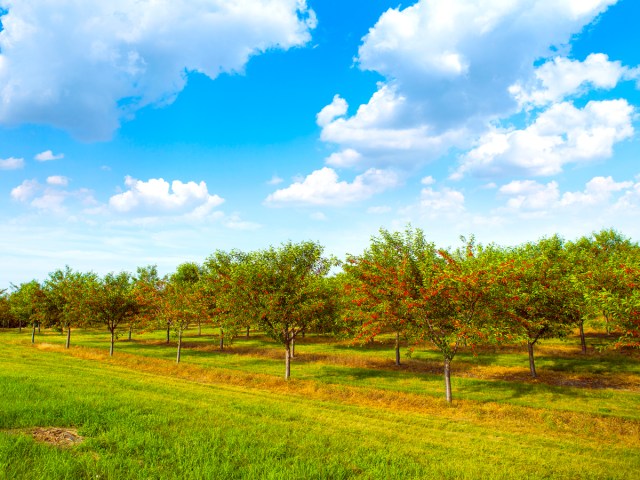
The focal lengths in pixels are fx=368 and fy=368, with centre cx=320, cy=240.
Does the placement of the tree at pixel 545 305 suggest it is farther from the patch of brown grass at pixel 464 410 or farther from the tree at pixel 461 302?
the patch of brown grass at pixel 464 410

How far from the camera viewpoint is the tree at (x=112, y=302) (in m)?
48.6

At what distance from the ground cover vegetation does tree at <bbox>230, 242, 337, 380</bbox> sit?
153mm

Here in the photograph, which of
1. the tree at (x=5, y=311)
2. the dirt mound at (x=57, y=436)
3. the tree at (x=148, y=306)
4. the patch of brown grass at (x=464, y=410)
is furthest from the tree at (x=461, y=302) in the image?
the tree at (x=5, y=311)

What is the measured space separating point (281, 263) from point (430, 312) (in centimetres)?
1443

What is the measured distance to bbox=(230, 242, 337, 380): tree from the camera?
106 feet

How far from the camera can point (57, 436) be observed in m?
9.87

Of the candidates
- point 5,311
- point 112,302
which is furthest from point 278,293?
point 5,311

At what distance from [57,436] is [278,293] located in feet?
73.9

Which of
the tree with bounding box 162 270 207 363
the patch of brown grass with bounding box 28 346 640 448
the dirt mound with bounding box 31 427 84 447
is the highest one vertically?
the tree with bounding box 162 270 207 363

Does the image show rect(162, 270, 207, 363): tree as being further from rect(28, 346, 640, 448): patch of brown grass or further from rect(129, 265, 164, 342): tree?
rect(28, 346, 640, 448): patch of brown grass

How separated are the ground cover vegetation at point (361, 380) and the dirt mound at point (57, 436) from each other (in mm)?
121

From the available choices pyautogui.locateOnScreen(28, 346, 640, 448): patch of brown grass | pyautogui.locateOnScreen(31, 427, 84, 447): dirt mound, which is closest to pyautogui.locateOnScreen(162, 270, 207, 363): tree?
pyautogui.locateOnScreen(28, 346, 640, 448): patch of brown grass

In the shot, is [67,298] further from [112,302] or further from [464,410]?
[464,410]

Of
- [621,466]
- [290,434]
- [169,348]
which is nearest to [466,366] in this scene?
[621,466]
